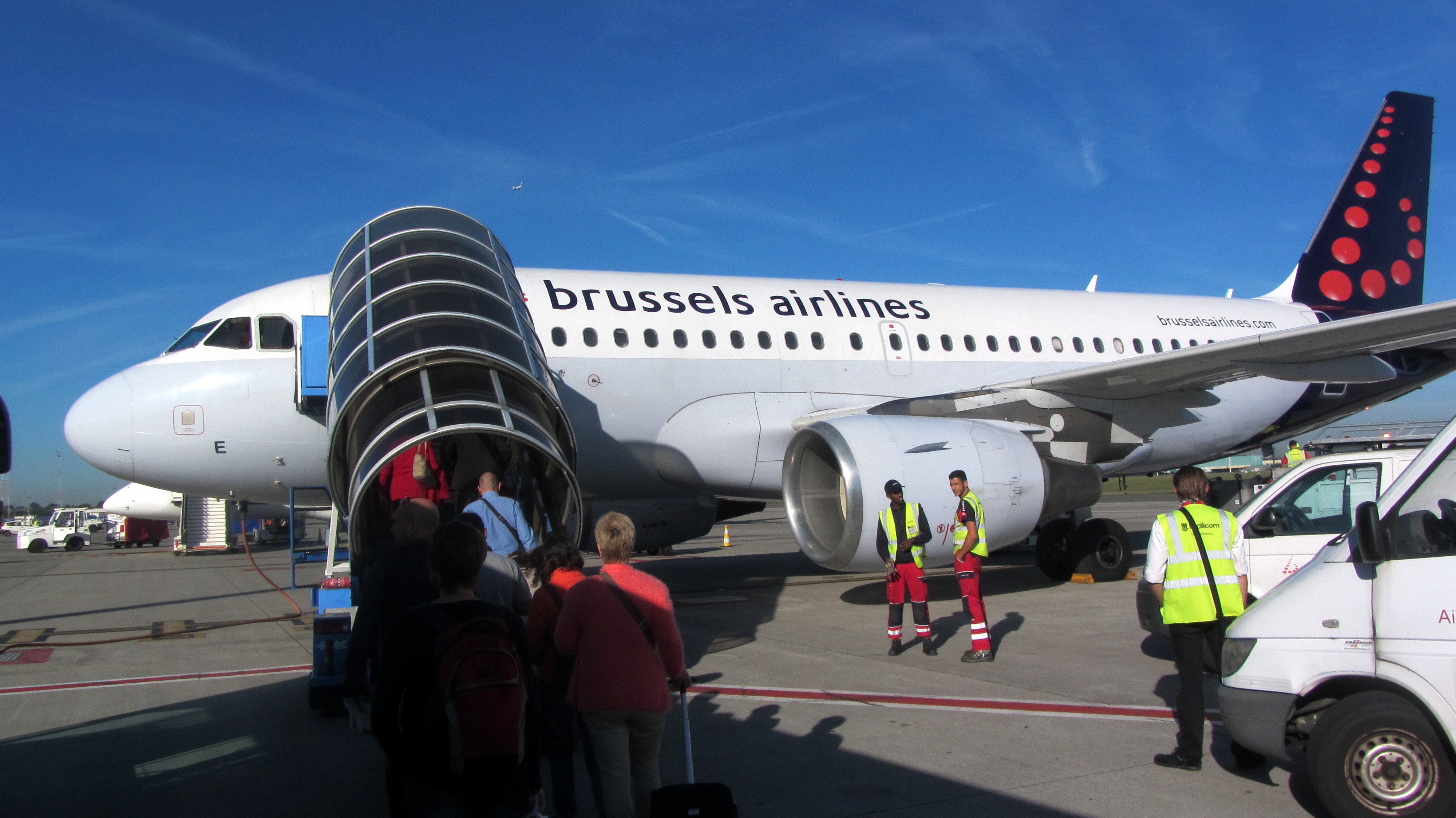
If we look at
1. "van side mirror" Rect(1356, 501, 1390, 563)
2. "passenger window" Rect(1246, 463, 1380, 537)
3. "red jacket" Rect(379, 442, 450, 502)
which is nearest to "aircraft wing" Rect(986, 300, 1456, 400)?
"passenger window" Rect(1246, 463, 1380, 537)

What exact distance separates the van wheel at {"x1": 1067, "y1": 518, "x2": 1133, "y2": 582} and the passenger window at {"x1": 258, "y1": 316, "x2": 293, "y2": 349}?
31.0 ft

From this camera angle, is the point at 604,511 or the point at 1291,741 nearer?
the point at 1291,741

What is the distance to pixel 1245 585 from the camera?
4.96m

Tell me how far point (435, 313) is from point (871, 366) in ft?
21.4

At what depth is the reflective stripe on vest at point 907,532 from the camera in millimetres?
7777

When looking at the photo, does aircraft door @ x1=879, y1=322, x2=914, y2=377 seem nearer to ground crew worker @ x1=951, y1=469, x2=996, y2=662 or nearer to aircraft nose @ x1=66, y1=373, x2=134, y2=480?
ground crew worker @ x1=951, y1=469, x2=996, y2=662

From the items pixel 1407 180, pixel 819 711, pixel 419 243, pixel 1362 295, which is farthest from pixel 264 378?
pixel 1407 180

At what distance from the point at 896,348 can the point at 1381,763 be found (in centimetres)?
870

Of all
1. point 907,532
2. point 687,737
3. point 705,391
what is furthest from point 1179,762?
point 705,391

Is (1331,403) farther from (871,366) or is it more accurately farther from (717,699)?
(717,699)

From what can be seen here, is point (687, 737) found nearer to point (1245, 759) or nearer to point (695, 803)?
point (695, 803)

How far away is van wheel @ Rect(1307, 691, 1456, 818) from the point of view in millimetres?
3719

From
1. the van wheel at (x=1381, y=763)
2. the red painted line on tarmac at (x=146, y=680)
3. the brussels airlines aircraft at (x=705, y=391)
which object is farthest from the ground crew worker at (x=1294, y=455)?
the red painted line on tarmac at (x=146, y=680)

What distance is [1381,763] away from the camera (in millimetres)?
3828
